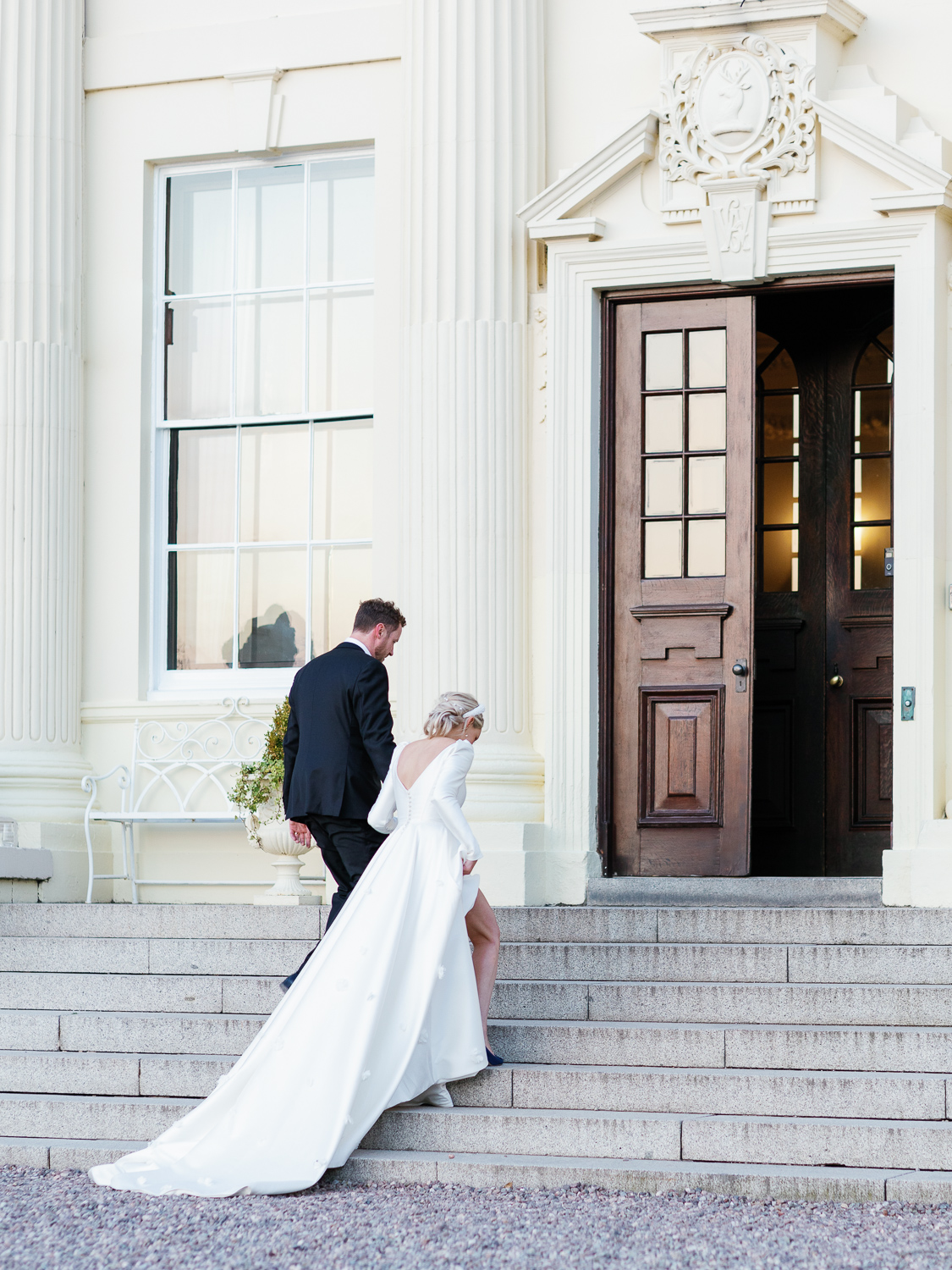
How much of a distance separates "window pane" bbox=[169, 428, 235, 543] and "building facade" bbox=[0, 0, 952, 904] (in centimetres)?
2

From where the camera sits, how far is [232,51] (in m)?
9.39

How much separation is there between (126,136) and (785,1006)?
581 cm

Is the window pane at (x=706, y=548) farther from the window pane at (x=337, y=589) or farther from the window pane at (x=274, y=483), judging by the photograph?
the window pane at (x=274, y=483)

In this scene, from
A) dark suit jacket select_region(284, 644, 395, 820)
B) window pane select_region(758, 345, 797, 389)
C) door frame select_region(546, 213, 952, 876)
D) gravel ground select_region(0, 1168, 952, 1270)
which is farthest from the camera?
window pane select_region(758, 345, 797, 389)

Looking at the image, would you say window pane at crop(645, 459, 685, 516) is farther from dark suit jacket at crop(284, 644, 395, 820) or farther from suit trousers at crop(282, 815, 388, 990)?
suit trousers at crop(282, 815, 388, 990)

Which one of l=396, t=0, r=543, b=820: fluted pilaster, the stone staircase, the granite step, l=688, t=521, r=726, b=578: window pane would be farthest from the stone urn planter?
the granite step

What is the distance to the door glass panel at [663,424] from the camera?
8484 mm

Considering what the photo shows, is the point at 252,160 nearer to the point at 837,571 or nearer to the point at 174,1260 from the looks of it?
the point at 837,571

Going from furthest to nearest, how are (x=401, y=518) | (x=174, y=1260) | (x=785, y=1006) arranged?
1. (x=401, y=518)
2. (x=785, y=1006)
3. (x=174, y=1260)

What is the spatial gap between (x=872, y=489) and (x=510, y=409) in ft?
6.38

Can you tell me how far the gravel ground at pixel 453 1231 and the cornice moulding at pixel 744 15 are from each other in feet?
17.3

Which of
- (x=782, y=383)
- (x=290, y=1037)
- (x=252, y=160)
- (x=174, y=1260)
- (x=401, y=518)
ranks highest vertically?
(x=252, y=160)

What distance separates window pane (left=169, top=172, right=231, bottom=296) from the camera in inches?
378

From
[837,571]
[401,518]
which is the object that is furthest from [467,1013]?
[837,571]
